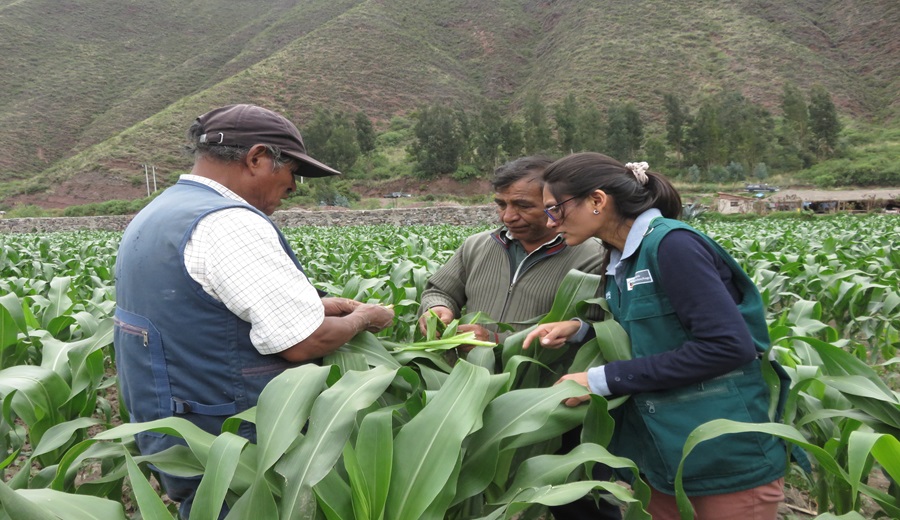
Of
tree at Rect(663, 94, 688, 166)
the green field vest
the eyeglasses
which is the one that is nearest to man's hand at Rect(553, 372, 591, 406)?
the green field vest

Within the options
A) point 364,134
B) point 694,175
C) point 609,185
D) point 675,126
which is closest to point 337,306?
point 609,185

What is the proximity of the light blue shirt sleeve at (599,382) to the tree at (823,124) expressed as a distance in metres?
51.0

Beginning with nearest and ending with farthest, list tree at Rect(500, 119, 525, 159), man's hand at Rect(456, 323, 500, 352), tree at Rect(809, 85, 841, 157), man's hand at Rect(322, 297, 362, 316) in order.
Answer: man's hand at Rect(322, 297, 362, 316)
man's hand at Rect(456, 323, 500, 352)
tree at Rect(500, 119, 525, 159)
tree at Rect(809, 85, 841, 157)

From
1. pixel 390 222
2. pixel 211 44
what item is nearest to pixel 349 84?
pixel 211 44

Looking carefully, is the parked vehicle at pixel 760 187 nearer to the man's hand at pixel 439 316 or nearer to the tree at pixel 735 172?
the tree at pixel 735 172

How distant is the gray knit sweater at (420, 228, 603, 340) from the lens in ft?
7.80

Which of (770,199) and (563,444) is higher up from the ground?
(563,444)

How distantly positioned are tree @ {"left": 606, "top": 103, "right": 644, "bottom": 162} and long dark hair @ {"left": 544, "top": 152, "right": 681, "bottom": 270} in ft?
144

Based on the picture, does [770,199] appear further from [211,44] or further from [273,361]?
[211,44]

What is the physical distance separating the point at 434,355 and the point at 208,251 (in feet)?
2.97

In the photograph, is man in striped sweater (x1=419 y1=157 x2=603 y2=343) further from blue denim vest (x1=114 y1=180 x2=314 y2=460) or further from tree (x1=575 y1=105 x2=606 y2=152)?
tree (x1=575 y1=105 x2=606 y2=152)

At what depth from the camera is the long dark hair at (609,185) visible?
→ 1741 mm

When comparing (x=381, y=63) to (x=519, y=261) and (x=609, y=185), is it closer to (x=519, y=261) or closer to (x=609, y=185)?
(x=519, y=261)

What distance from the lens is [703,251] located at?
5.06ft
